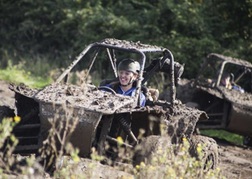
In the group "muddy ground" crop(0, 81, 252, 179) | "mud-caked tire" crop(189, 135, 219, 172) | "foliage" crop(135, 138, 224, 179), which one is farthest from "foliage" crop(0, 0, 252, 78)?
"foliage" crop(135, 138, 224, 179)

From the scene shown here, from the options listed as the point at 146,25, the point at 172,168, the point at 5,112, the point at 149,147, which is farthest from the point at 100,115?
the point at 146,25

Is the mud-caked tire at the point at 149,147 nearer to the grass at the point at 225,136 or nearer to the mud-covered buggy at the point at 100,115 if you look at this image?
the mud-covered buggy at the point at 100,115

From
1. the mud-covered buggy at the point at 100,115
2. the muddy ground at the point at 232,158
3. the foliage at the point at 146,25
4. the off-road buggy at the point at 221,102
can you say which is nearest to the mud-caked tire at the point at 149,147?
the mud-covered buggy at the point at 100,115

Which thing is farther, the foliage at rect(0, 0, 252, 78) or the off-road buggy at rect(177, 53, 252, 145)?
the foliage at rect(0, 0, 252, 78)

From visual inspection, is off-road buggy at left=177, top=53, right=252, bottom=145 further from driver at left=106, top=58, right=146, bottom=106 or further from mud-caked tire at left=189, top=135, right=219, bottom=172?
driver at left=106, top=58, right=146, bottom=106

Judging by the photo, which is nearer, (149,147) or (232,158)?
(149,147)

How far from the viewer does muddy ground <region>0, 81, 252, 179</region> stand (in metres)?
11.1

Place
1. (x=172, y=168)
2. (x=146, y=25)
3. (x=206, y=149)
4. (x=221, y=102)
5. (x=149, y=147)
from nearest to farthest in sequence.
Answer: (x=172, y=168) < (x=149, y=147) < (x=206, y=149) < (x=221, y=102) < (x=146, y=25)

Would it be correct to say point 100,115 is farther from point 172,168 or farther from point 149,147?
point 172,168

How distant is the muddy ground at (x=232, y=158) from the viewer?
11.1 meters

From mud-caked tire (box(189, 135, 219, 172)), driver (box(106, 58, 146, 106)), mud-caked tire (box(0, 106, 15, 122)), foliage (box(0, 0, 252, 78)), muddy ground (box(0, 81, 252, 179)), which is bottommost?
muddy ground (box(0, 81, 252, 179))

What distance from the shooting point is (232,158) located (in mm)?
12766

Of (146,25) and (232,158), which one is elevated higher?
(146,25)

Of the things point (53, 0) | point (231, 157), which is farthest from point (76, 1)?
point (231, 157)
